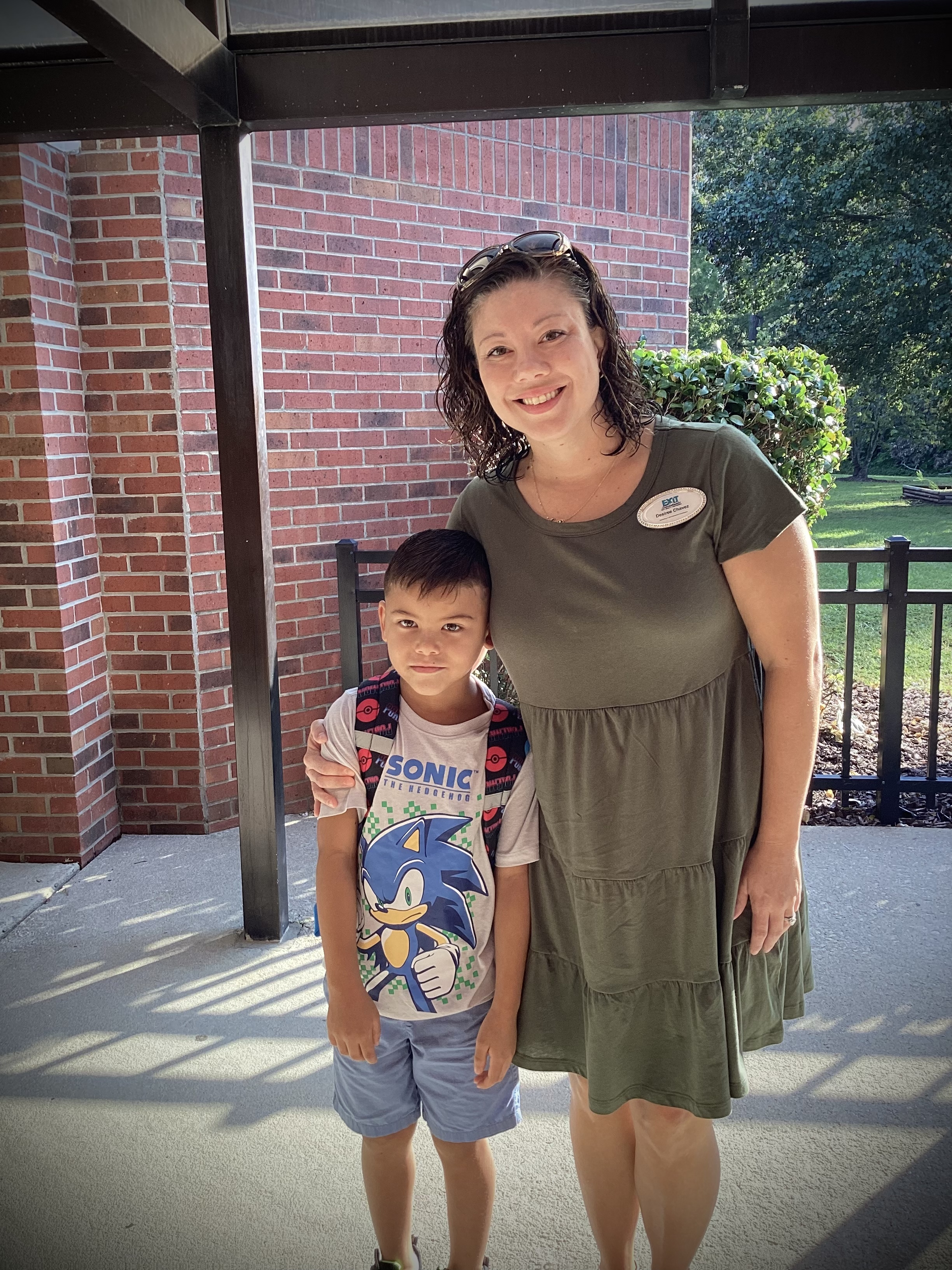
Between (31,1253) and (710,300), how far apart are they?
24.6 metres

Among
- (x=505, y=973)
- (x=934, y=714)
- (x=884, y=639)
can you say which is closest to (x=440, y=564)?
(x=505, y=973)

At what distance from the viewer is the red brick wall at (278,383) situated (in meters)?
3.89

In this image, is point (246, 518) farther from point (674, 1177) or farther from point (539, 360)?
point (674, 1177)

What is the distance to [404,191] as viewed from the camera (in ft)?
15.0

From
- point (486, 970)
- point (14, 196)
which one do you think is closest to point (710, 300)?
point (14, 196)

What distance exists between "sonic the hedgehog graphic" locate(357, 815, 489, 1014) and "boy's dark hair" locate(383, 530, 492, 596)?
15.9 inches

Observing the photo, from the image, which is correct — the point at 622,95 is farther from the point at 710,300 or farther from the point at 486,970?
the point at 710,300

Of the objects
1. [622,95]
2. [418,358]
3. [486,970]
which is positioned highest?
[622,95]

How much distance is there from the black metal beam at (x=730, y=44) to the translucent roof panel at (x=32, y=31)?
166cm

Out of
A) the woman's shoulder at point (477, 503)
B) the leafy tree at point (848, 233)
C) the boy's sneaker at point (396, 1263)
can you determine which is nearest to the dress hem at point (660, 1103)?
the boy's sneaker at point (396, 1263)

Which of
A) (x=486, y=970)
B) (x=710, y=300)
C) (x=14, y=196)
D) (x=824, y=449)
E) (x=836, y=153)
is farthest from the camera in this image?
(x=710, y=300)

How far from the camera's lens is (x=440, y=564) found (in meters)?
1.64

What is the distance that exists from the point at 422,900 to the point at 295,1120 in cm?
109

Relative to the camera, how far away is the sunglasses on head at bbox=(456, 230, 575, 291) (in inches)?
63.9
